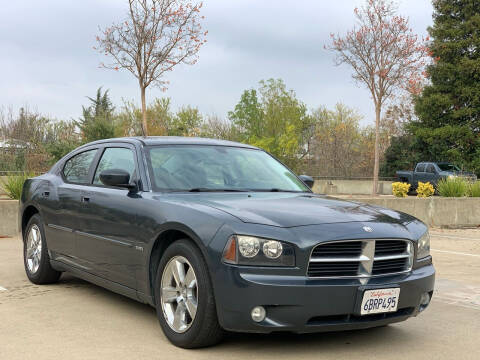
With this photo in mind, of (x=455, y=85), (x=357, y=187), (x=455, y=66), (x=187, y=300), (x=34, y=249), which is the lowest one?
(x=357, y=187)

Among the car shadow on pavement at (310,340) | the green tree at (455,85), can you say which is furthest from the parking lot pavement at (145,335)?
the green tree at (455,85)

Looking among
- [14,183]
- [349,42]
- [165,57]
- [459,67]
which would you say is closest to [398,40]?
→ [349,42]

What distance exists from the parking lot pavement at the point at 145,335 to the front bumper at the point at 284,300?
13.3 inches

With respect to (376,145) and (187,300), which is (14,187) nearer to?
(187,300)

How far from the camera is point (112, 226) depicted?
5.32 m

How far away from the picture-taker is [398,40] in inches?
1152

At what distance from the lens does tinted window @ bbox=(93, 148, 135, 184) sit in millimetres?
5660

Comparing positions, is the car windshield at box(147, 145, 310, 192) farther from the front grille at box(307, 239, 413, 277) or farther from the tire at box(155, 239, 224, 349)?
the front grille at box(307, 239, 413, 277)

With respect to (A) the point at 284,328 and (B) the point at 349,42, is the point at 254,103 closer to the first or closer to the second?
(B) the point at 349,42

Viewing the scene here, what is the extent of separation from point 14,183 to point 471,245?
8.79 m

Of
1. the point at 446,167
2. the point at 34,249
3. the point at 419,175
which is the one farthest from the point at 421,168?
the point at 34,249

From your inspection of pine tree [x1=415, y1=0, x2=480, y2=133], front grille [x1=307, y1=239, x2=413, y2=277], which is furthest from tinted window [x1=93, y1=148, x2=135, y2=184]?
pine tree [x1=415, y1=0, x2=480, y2=133]

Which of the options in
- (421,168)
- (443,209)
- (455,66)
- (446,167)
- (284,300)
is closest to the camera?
(284,300)

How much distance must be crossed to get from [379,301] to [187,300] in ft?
4.29
